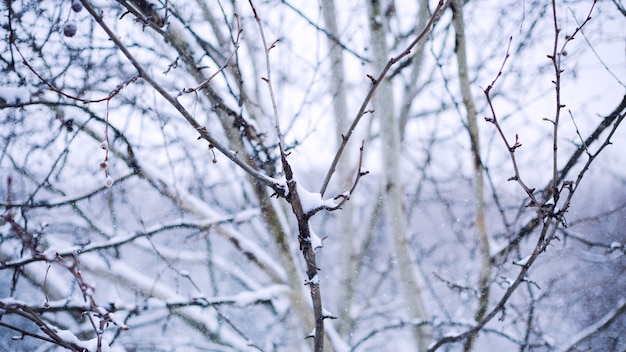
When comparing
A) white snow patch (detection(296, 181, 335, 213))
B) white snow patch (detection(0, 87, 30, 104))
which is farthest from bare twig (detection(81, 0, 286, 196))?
white snow patch (detection(0, 87, 30, 104))

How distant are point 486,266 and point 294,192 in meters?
1.37

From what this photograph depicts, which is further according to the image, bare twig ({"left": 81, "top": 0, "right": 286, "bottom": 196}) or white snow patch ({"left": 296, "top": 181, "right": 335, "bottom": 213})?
white snow patch ({"left": 296, "top": 181, "right": 335, "bottom": 213})

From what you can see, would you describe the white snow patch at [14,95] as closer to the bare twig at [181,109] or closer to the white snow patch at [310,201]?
the bare twig at [181,109]

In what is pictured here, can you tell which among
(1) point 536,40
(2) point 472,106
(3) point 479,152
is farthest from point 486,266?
(1) point 536,40

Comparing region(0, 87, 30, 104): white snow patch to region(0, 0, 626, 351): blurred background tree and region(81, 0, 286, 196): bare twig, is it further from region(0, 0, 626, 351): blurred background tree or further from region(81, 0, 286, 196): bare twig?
region(81, 0, 286, 196): bare twig

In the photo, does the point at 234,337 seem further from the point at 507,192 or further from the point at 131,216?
the point at 507,192

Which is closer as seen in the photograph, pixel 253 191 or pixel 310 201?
pixel 310 201

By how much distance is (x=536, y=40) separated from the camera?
2314 mm

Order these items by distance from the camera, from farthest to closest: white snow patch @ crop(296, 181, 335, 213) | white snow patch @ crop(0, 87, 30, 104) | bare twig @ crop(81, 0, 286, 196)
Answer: white snow patch @ crop(0, 87, 30, 104)
white snow patch @ crop(296, 181, 335, 213)
bare twig @ crop(81, 0, 286, 196)

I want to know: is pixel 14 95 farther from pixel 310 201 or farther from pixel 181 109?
pixel 310 201

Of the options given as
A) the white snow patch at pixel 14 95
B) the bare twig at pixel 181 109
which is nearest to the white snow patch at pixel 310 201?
the bare twig at pixel 181 109

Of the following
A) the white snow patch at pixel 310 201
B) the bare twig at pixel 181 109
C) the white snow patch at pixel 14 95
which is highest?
the white snow patch at pixel 14 95

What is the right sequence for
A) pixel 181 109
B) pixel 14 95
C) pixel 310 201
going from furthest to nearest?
pixel 14 95 → pixel 310 201 → pixel 181 109

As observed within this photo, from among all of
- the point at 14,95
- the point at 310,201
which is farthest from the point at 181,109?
the point at 14,95
